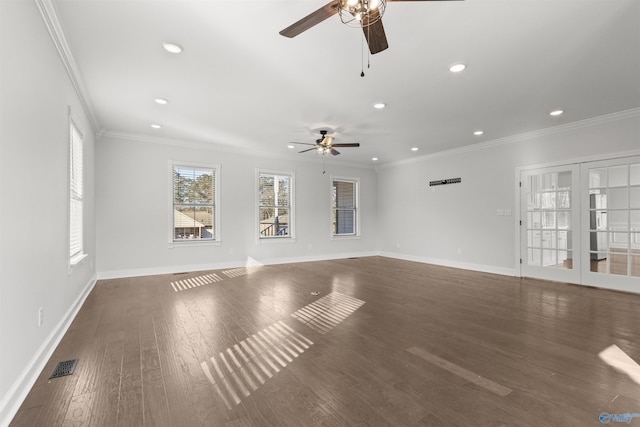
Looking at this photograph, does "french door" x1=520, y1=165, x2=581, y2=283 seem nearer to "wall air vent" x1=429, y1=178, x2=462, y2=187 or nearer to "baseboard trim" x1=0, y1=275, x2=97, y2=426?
"wall air vent" x1=429, y1=178, x2=462, y2=187

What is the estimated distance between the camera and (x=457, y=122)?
16.7ft

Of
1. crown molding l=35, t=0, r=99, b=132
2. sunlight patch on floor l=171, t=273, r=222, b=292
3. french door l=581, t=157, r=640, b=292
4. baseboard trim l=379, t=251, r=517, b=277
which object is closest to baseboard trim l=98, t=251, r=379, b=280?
sunlight patch on floor l=171, t=273, r=222, b=292

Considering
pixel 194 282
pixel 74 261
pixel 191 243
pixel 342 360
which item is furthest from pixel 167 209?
pixel 342 360

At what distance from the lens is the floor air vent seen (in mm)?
2230

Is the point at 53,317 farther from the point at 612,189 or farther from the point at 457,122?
the point at 612,189

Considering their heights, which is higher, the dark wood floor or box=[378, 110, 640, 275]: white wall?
box=[378, 110, 640, 275]: white wall

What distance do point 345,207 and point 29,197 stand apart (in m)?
7.27

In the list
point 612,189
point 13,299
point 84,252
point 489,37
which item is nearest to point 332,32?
point 489,37

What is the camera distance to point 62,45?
9.11 ft

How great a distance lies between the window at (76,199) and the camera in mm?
3756

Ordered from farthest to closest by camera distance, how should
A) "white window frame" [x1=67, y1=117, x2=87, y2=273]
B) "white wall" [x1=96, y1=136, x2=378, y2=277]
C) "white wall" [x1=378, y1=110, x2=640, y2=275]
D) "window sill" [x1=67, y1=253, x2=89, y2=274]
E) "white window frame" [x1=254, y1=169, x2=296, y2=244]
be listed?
"white window frame" [x1=254, y1=169, x2=296, y2=244] → "white wall" [x1=96, y1=136, x2=378, y2=277] → "white wall" [x1=378, y1=110, x2=640, y2=275] → "white window frame" [x1=67, y1=117, x2=87, y2=273] → "window sill" [x1=67, y1=253, x2=89, y2=274]

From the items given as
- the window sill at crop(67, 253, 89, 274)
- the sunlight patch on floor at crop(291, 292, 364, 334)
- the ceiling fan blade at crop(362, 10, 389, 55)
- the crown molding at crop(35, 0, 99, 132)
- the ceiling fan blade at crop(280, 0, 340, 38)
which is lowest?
the sunlight patch on floor at crop(291, 292, 364, 334)

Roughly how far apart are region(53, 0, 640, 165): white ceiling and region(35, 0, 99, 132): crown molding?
6cm

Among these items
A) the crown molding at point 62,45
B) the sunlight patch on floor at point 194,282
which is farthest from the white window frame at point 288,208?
the crown molding at point 62,45
